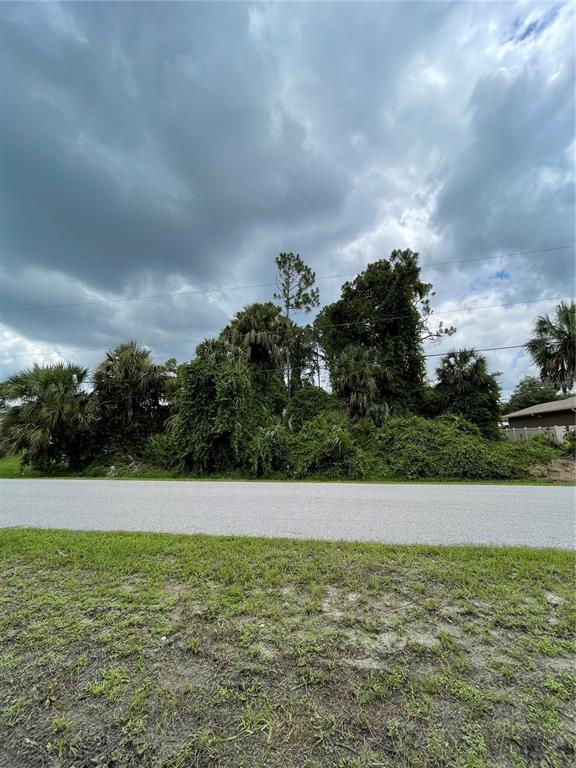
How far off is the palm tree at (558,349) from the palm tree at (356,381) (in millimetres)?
8266

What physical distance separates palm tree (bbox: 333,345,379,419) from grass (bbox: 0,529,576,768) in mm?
14283

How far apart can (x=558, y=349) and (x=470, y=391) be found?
4478 millimetres

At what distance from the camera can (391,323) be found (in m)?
22.0

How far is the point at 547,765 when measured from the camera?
1338mm

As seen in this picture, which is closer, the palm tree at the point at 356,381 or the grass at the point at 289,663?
the grass at the point at 289,663

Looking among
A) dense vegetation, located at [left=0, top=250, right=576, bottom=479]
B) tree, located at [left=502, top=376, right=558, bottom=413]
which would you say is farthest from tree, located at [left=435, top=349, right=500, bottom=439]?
tree, located at [left=502, top=376, right=558, bottom=413]

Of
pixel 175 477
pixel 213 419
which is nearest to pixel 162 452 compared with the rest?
pixel 175 477

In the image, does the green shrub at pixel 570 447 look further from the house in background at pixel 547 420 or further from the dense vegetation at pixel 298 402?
the house in background at pixel 547 420

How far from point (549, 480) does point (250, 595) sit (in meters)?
11.6

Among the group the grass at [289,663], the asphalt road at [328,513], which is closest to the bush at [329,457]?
the asphalt road at [328,513]

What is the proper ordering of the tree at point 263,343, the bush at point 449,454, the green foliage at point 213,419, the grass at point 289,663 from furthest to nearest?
the tree at point 263,343, the green foliage at point 213,419, the bush at point 449,454, the grass at point 289,663

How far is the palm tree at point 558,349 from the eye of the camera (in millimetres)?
17391

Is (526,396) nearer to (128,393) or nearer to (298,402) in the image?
(298,402)

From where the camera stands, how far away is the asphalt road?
14.5 ft
